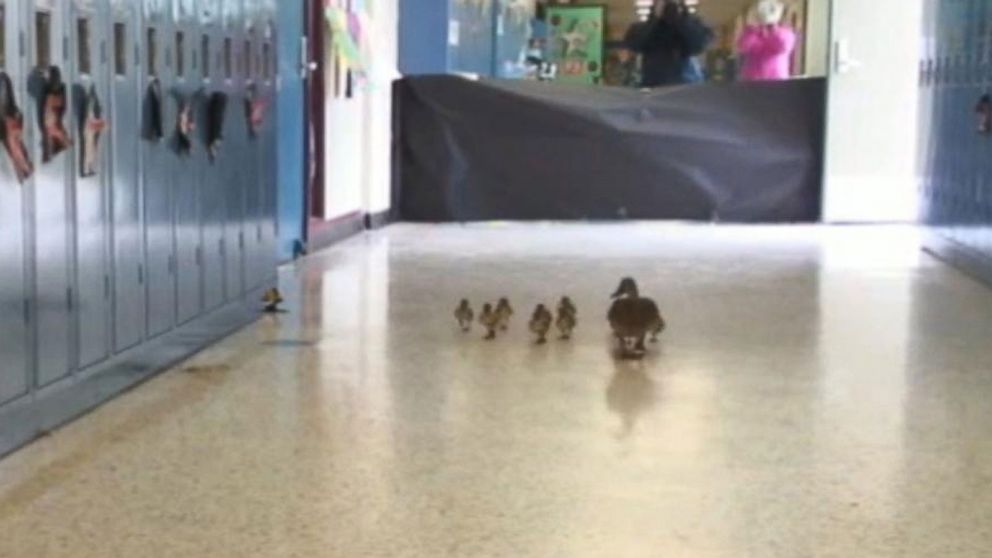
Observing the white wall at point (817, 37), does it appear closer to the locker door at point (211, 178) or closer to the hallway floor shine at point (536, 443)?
the hallway floor shine at point (536, 443)

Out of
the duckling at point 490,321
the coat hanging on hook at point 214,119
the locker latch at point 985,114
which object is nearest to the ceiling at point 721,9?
the locker latch at point 985,114

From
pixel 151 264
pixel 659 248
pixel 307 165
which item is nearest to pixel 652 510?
pixel 151 264

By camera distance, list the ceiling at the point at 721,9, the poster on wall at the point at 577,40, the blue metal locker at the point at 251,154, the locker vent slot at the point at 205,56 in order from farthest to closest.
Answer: the ceiling at the point at 721,9 < the poster on wall at the point at 577,40 < the blue metal locker at the point at 251,154 < the locker vent slot at the point at 205,56

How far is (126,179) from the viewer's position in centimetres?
425

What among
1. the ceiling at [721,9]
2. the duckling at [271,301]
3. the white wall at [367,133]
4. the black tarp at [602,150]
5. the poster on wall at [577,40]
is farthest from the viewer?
the ceiling at [721,9]

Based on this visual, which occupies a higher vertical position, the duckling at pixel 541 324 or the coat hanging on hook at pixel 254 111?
the coat hanging on hook at pixel 254 111

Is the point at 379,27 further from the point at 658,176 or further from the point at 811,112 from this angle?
the point at 811,112

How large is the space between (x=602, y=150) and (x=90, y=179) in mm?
6935

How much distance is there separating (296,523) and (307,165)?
16.9 ft

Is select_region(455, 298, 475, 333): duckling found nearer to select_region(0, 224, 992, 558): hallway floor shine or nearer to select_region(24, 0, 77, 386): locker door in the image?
select_region(0, 224, 992, 558): hallway floor shine

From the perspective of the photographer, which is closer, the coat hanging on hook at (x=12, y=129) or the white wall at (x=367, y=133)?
the coat hanging on hook at (x=12, y=129)

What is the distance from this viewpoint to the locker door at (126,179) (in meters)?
4.13

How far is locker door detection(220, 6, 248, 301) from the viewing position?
17.5 feet

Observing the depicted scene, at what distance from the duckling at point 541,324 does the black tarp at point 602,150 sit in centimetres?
529
